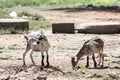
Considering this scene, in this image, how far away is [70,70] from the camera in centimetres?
1011

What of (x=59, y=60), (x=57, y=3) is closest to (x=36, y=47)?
(x=59, y=60)

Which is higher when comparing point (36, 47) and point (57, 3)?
point (36, 47)

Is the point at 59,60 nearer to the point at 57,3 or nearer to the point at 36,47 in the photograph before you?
the point at 36,47

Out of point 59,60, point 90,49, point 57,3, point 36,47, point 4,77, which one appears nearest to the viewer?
point 4,77

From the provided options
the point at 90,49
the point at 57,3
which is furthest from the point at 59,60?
the point at 57,3

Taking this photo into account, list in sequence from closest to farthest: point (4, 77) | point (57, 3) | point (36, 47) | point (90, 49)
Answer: point (4, 77) → point (36, 47) → point (90, 49) → point (57, 3)

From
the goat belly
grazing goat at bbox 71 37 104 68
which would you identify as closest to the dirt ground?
grazing goat at bbox 71 37 104 68

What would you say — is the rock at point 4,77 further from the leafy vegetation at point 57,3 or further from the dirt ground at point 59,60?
the leafy vegetation at point 57,3

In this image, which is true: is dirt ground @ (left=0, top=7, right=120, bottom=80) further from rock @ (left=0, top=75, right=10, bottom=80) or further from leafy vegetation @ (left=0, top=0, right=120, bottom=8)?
leafy vegetation @ (left=0, top=0, right=120, bottom=8)

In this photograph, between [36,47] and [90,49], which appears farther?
[90,49]

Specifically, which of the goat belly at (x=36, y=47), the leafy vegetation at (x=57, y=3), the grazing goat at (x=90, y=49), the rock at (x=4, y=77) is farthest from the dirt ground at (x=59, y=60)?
the leafy vegetation at (x=57, y=3)

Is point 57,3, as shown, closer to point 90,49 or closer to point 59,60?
point 59,60

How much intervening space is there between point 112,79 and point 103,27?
849 cm

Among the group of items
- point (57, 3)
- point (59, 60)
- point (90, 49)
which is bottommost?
point (59, 60)
